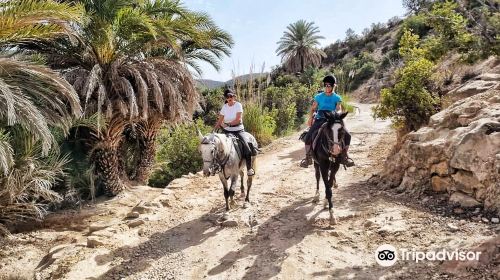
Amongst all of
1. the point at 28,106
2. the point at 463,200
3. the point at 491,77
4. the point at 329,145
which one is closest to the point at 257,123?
the point at 491,77

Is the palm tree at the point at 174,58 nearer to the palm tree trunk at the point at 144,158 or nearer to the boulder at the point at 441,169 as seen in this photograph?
the palm tree trunk at the point at 144,158

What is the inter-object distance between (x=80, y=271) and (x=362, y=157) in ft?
26.2

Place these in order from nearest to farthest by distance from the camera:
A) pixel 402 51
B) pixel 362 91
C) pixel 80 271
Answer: pixel 80 271
pixel 402 51
pixel 362 91

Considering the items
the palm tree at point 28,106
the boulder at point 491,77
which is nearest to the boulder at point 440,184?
the boulder at point 491,77

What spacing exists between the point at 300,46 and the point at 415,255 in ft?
135

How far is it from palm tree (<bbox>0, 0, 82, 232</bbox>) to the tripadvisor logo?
5.02 metres

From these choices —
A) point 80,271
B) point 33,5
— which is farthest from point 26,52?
point 80,271

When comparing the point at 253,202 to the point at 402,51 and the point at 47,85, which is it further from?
the point at 402,51

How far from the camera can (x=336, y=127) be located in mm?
5777

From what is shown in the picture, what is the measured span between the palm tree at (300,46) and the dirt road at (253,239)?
37.0m

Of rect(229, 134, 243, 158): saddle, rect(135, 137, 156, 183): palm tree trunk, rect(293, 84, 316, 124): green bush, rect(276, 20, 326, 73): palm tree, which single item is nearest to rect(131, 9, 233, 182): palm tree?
rect(135, 137, 156, 183): palm tree trunk

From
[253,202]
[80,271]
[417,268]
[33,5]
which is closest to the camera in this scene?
[417,268]

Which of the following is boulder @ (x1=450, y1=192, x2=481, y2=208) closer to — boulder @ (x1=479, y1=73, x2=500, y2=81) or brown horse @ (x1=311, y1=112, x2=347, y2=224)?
brown horse @ (x1=311, y1=112, x2=347, y2=224)

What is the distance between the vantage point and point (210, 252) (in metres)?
5.66
